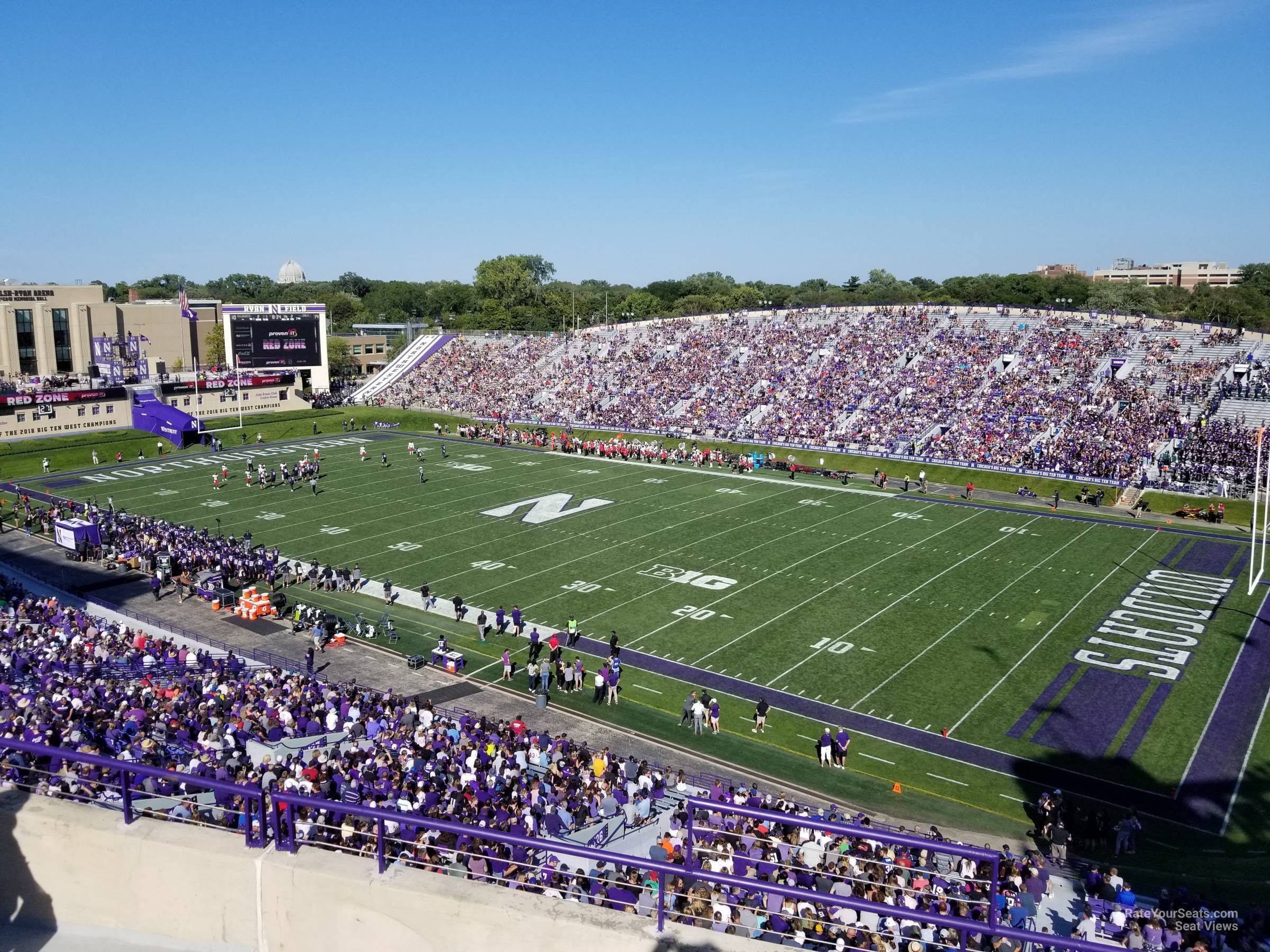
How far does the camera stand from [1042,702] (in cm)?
2147

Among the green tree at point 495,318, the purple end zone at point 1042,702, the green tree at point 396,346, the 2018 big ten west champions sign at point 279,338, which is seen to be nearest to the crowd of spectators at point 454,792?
the purple end zone at point 1042,702

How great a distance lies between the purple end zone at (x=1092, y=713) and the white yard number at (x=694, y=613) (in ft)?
31.2

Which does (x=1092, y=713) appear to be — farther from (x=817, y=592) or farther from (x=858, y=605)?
(x=817, y=592)

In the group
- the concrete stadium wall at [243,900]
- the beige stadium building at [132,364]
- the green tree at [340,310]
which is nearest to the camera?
the concrete stadium wall at [243,900]

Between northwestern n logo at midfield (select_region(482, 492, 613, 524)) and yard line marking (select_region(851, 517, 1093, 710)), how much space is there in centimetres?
1717

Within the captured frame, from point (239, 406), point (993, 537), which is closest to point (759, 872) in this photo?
point (993, 537)

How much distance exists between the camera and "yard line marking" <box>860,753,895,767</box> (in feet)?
61.6

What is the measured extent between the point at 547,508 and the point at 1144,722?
81.5ft

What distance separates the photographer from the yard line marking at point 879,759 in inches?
739

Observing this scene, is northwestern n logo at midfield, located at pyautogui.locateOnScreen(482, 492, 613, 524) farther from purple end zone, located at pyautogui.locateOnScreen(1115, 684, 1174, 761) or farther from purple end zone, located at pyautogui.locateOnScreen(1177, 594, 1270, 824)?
purple end zone, located at pyautogui.locateOnScreen(1177, 594, 1270, 824)

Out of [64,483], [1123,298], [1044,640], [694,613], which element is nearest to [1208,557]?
[1044,640]

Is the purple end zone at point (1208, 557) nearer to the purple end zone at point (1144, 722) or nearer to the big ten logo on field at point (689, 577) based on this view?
the purple end zone at point (1144, 722)

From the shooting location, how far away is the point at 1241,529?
121 ft

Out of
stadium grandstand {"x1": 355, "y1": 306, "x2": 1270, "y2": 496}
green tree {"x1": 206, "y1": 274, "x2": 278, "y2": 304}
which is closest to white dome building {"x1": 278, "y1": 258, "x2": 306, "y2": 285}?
green tree {"x1": 206, "y1": 274, "x2": 278, "y2": 304}
